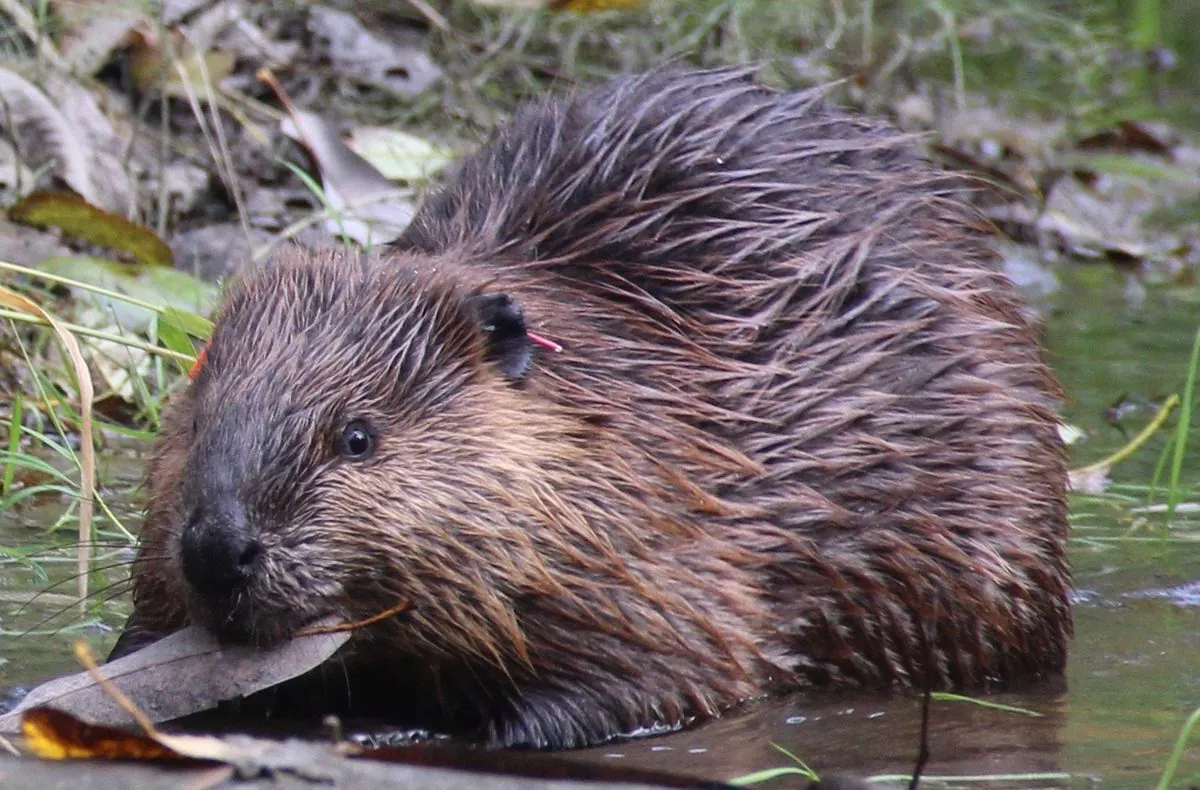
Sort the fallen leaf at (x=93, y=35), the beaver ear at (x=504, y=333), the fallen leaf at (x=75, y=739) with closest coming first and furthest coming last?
the fallen leaf at (x=75, y=739) → the beaver ear at (x=504, y=333) → the fallen leaf at (x=93, y=35)

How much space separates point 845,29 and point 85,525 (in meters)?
5.36

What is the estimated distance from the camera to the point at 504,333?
3070 mm

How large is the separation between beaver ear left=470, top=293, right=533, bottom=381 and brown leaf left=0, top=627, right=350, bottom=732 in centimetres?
50

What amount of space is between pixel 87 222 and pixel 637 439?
7.84 feet

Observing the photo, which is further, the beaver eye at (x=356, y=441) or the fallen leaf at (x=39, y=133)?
the fallen leaf at (x=39, y=133)

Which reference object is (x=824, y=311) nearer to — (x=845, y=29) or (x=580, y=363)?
(x=580, y=363)

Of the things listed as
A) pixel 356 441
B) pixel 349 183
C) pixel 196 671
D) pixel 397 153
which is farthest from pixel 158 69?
pixel 196 671

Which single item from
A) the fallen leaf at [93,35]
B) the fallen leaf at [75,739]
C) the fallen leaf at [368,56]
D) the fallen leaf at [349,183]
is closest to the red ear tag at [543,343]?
the fallen leaf at [75,739]

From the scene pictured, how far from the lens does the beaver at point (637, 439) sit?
2.86 meters

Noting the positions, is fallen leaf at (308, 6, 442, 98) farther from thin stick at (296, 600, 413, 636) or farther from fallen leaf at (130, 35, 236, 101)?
thin stick at (296, 600, 413, 636)

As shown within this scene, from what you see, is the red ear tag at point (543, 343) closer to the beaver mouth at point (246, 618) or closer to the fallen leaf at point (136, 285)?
the beaver mouth at point (246, 618)

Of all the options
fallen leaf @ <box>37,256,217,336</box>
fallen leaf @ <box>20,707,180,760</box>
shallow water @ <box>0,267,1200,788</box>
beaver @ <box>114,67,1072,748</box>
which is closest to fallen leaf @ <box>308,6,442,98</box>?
fallen leaf @ <box>37,256,217,336</box>

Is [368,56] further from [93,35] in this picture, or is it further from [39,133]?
[39,133]

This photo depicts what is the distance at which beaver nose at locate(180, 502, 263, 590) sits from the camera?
2650mm
